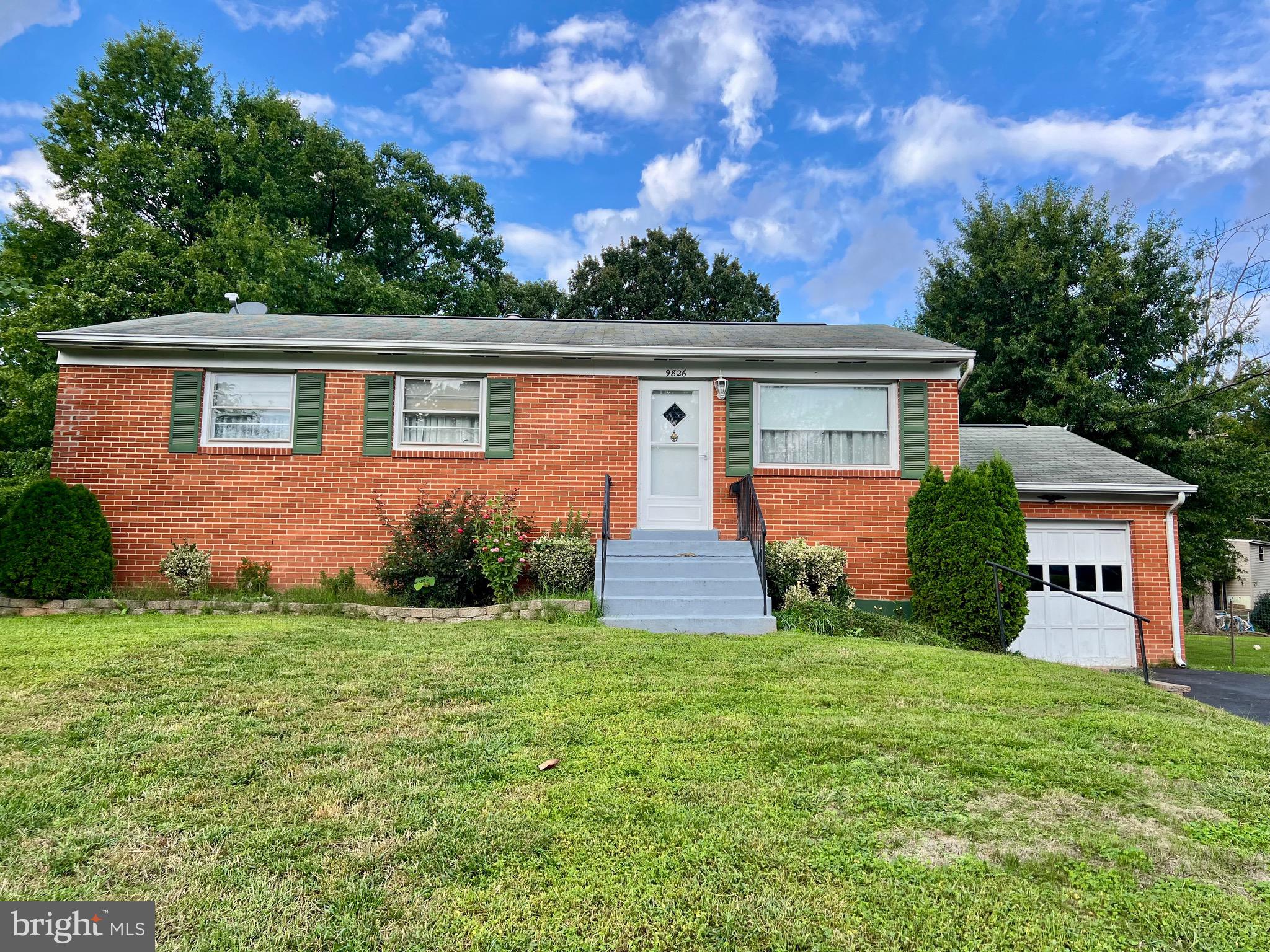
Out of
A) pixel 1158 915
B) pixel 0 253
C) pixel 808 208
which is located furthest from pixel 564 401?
pixel 0 253

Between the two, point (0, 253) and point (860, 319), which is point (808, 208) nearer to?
point (860, 319)

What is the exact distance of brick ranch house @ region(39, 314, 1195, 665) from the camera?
910 cm

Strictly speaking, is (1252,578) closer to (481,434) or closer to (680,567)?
(680,567)

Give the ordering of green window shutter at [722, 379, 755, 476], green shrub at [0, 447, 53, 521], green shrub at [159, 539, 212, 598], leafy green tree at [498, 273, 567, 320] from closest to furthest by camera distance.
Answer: green shrub at [159, 539, 212, 598] → green window shutter at [722, 379, 755, 476] → green shrub at [0, 447, 53, 521] → leafy green tree at [498, 273, 567, 320]

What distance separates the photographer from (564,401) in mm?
9508

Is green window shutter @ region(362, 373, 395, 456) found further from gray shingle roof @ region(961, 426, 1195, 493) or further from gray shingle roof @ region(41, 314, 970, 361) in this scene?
gray shingle roof @ region(961, 426, 1195, 493)

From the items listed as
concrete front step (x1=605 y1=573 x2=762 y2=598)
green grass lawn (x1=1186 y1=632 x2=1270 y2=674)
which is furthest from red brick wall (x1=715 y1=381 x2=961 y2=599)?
green grass lawn (x1=1186 y1=632 x2=1270 y2=674)

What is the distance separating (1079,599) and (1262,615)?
17.5 meters

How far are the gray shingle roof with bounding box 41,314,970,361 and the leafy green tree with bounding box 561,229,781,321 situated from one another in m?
14.6

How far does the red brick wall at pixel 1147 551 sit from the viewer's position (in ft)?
33.4

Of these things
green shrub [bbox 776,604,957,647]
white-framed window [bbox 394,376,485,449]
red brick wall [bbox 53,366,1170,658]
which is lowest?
green shrub [bbox 776,604,957,647]

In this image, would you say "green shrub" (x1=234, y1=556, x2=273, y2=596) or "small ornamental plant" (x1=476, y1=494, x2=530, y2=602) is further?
"green shrub" (x1=234, y1=556, x2=273, y2=596)

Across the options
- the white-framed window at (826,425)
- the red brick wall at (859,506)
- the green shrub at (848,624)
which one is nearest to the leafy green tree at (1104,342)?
the red brick wall at (859,506)

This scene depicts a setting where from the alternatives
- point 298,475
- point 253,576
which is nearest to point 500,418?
point 298,475
